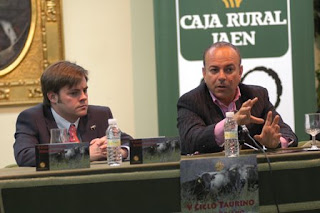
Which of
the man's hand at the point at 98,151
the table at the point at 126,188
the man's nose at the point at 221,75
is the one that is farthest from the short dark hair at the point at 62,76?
the table at the point at 126,188

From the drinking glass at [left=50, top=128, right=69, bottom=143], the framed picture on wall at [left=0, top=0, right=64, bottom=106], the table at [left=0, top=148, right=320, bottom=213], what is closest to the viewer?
the table at [left=0, top=148, right=320, bottom=213]

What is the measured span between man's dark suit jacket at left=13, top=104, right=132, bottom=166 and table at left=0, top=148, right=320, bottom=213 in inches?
24.0

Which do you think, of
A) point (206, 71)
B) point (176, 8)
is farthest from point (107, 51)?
point (206, 71)

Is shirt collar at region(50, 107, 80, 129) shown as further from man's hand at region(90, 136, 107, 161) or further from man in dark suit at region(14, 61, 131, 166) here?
man's hand at region(90, 136, 107, 161)

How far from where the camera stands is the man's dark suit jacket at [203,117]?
3.15 metres

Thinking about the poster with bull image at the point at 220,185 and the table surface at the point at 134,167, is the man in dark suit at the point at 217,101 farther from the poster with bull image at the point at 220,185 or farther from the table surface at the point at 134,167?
the poster with bull image at the point at 220,185

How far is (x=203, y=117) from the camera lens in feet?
11.0

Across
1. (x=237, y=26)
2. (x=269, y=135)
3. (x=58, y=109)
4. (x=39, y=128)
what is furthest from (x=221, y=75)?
(x=237, y=26)

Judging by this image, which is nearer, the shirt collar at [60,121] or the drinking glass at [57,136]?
the drinking glass at [57,136]

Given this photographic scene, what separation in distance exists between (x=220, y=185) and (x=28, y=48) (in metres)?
3.32

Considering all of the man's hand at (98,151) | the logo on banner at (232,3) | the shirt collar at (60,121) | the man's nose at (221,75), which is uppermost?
the logo on banner at (232,3)

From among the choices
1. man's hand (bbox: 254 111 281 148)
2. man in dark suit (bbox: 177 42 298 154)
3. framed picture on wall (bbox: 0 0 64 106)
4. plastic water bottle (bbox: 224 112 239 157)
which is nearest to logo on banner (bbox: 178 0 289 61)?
framed picture on wall (bbox: 0 0 64 106)

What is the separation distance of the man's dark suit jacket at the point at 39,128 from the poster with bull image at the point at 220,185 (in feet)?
3.02

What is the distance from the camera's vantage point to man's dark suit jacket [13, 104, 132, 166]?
10.3 ft
